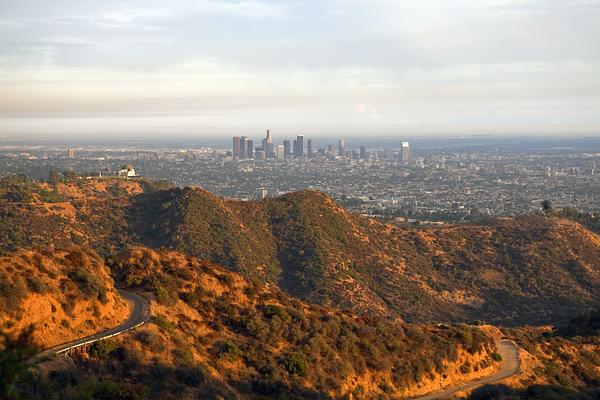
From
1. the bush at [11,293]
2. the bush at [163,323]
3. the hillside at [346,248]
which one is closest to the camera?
the bush at [11,293]

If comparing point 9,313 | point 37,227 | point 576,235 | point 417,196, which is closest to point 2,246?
point 37,227

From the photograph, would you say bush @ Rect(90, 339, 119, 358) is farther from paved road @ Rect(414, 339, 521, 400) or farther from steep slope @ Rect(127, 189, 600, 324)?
steep slope @ Rect(127, 189, 600, 324)

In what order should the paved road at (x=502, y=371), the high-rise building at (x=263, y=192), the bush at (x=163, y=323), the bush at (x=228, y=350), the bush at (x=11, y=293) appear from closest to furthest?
the bush at (x=11, y=293)
the bush at (x=163, y=323)
the bush at (x=228, y=350)
the paved road at (x=502, y=371)
the high-rise building at (x=263, y=192)

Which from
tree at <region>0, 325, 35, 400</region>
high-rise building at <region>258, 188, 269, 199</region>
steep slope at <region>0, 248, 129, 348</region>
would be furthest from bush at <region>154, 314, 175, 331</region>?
high-rise building at <region>258, 188, 269, 199</region>

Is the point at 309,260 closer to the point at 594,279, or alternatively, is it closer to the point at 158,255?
the point at 594,279

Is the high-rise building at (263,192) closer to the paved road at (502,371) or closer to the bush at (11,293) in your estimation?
the paved road at (502,371)

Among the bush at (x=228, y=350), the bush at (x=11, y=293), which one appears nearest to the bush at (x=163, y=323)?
the bush at (x=228, y=350)
